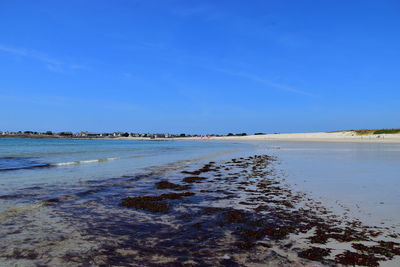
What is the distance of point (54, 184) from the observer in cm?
1201

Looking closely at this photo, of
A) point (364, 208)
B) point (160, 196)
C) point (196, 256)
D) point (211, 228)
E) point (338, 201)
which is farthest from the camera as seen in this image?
point (160, 196)

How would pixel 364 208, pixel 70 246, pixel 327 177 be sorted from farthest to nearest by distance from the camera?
pixel 327 177 < pixel 364 208 < pixel 70 246

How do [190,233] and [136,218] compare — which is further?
[136,218]

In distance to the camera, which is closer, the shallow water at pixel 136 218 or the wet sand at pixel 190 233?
the wet sand at pixel 190 233

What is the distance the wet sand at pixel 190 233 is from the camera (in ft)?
15.0

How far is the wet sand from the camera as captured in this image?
4562 mm

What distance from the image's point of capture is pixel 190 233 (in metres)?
5.86

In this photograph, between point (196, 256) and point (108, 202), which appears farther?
point (108, 202)

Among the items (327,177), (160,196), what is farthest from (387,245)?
(327,177)

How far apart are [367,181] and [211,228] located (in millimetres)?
8355

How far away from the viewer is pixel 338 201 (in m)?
8.45

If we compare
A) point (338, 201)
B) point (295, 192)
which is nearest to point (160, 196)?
point (295, 192)

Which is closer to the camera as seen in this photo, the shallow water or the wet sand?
the wet sand

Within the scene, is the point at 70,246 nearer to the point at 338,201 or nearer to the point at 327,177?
the point at 338,201
